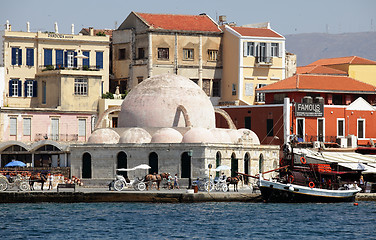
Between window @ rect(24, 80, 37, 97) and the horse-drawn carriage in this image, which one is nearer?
the horse-drawn carriage

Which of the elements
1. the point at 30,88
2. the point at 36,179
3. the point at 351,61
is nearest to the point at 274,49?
the point at 351,61

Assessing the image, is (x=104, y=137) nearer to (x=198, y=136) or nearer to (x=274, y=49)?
(x=198, y=136)

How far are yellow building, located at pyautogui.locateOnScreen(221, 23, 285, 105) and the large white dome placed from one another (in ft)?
41.6

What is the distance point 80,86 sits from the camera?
72.1 m

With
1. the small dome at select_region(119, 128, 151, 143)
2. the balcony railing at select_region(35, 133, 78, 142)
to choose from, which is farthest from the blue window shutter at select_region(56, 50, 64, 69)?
the small dome at select_region(119, 128, 151, 143)

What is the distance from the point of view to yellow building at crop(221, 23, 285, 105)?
249 feet

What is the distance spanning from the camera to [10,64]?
72.7 m

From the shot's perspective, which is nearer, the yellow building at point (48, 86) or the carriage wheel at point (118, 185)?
the carriage wheel at point (118, 185)

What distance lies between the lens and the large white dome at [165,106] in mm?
61875

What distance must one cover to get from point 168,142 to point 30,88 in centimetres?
1831

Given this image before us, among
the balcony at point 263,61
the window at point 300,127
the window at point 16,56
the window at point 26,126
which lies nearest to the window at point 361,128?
the window at point 300,127

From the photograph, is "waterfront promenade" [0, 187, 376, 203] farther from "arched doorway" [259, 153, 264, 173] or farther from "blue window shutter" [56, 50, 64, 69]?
"blue window shutter" [56, 50, 64, 69]

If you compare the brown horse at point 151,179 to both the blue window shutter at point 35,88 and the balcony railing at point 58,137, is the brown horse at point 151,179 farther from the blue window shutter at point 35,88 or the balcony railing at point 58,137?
the blue window shutter at point 35,88

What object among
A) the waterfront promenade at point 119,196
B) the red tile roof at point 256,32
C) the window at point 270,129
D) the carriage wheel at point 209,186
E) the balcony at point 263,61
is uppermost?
the red tile roof at point 256,32
